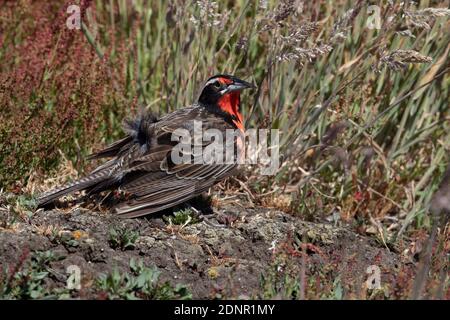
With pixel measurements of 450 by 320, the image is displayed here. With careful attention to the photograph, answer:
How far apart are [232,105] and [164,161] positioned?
919mm

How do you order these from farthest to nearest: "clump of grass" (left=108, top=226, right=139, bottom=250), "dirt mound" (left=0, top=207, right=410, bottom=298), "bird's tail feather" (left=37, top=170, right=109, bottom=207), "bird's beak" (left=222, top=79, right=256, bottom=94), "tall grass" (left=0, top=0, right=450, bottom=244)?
1. "tall grass" (left=0, top=0, right=450, bottom=244)
2. "bird's beak" (left=222, top=79, right=256, bottom=94)
3. "bird's tail feather" (left=37, top=170, right=109, bottom=207)
4. "clump of grass" (left=108, top=226, right=139, bottom=250)
5. "dirt mound" (left=0, top=207, right=410, bottom=298)

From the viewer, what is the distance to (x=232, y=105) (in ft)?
24.6

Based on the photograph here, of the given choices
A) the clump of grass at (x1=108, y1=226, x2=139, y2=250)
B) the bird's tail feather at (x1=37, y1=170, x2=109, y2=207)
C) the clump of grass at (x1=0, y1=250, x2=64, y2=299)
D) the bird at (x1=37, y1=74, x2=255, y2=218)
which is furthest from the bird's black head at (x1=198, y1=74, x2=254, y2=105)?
the clump of grass at (x1=0, y1=250, x2=64, y2=299)

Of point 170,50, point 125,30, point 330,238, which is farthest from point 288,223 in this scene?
point 125,30

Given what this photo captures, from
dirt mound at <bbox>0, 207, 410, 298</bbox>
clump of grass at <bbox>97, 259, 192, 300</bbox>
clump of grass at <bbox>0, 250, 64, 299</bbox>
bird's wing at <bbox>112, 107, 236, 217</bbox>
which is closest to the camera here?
clump of grass at <bbox>0, 250, 64, 299</bbox>

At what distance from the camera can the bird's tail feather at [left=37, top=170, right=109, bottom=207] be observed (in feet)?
21.5

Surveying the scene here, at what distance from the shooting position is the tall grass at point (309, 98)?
7.54m

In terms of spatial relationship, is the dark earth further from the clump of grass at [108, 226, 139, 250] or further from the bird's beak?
the bird's beak

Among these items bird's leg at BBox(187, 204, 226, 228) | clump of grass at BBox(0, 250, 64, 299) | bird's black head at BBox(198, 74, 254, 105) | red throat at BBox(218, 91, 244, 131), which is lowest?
bird's leg at BBox(187, 204, 226, 228)

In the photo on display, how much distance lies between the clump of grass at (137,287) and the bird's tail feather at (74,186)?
1212 millimetres

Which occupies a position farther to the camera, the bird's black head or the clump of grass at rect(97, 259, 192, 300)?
the bird's black head

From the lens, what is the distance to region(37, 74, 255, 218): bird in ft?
22.2

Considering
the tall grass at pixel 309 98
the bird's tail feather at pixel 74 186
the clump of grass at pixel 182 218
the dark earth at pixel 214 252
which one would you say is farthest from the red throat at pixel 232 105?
the bird's tail feather at pixel 74 186

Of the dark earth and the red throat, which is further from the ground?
the red throat
